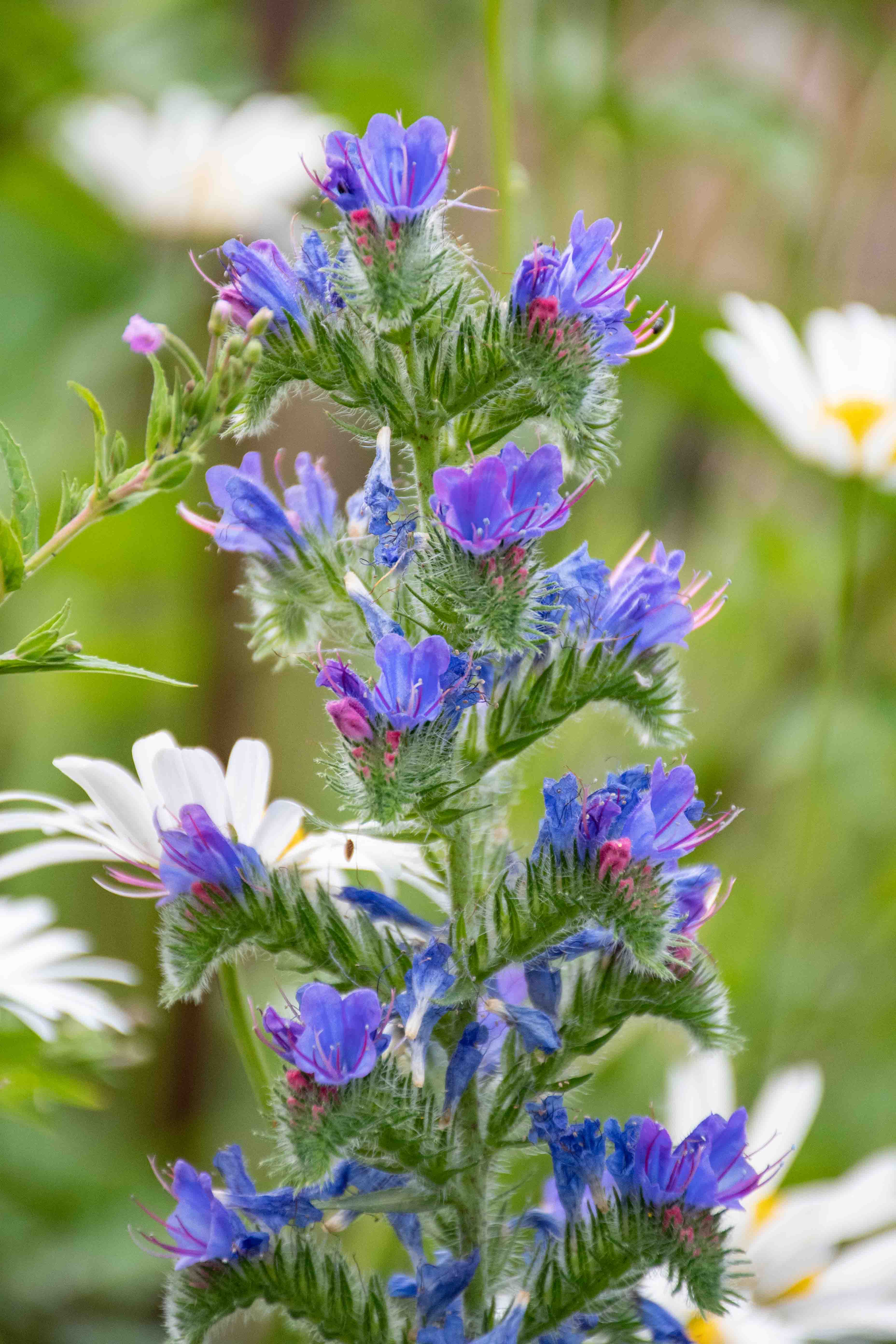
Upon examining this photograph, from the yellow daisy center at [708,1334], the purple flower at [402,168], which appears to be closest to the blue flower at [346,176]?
the purple flower at [402,168]

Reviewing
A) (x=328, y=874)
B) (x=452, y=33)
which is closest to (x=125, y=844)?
(x=328, y=874)

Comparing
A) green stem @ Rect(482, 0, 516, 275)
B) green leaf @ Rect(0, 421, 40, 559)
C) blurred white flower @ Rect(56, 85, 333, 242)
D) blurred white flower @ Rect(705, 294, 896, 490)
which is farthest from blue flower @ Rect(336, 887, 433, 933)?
blurred white flower @ Rect(56, 85, 333, 242)

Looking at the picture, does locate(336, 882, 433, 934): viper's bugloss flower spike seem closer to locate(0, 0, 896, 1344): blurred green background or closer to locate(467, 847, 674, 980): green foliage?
locate(467, 847, 674, 980): green foliage

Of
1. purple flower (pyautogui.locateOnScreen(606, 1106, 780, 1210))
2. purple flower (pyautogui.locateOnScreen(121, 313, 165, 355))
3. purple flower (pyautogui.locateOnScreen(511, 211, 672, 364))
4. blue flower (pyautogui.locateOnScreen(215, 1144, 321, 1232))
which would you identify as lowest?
purple flower (pyautogui.locateOnScreen(606, 1106, 780, 1210))

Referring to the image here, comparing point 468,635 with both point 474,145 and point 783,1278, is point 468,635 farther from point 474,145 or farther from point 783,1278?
point 474,145

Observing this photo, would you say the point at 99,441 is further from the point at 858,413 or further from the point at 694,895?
the point at 858,413

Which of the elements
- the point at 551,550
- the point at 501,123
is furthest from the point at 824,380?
the point at 501,123
